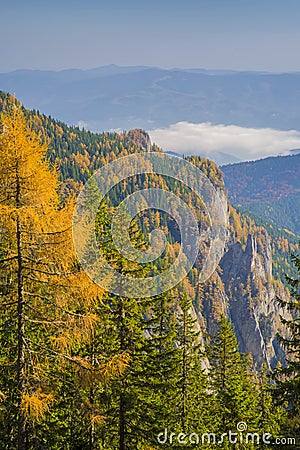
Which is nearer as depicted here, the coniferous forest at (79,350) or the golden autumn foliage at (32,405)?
the golden autumn foliage at (32,405)

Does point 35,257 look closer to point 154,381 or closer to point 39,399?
point 39,399

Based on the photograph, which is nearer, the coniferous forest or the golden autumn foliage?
the golden autumn foliage

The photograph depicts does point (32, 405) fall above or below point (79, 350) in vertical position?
below

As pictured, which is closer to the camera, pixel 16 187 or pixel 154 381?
pixel 16 187

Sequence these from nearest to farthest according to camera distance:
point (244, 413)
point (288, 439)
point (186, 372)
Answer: point (288, 439) < point (244, 413) < point (186, 372)

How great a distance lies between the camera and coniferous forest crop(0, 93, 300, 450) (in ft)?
40.2

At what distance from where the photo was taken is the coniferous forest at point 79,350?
12.3 m

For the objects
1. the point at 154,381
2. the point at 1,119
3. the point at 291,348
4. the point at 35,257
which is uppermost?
the point at 1,119

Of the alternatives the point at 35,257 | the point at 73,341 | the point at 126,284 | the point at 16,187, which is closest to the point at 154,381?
the point at 126,284

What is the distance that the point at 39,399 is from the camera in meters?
12.1

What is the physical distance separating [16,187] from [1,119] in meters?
1.81

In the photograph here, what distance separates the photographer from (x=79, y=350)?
1778 centimetres

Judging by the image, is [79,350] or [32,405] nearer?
[32,405]

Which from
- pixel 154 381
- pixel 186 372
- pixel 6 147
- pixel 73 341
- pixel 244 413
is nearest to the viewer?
pixel 6 147
